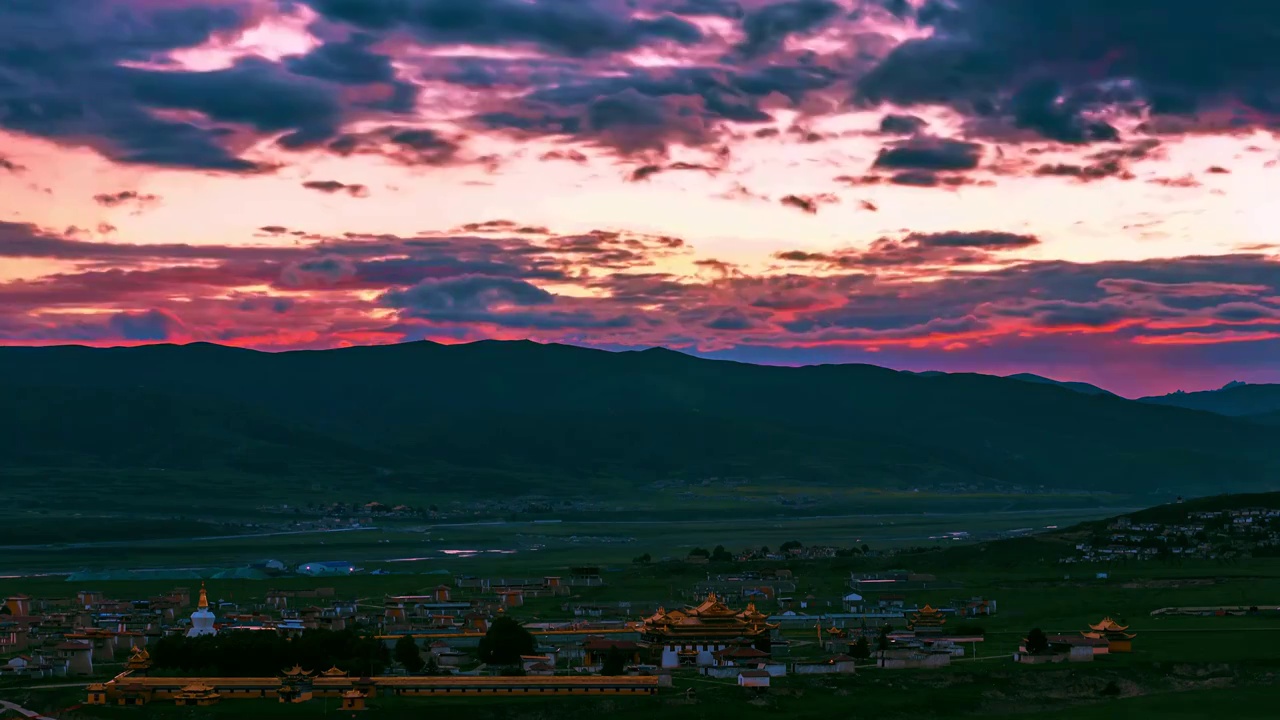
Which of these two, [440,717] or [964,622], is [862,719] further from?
[964,622]

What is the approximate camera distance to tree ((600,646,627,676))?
304 feet

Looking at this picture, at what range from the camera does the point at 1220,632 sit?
370ft

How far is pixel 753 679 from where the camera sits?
90.2 m

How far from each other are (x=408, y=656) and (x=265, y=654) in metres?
7.61

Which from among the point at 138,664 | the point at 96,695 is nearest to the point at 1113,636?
the point at 138,664

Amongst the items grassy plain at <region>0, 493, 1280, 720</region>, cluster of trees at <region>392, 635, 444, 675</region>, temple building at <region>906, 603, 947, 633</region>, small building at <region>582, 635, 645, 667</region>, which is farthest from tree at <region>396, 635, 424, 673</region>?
temple building at <region>906, 603, 947, 633</region>

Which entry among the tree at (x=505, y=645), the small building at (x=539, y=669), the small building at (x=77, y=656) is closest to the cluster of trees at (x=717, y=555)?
the tree at (x=505, y=645)

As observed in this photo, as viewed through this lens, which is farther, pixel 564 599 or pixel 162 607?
pixel 564 599

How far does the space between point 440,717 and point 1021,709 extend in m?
29.8

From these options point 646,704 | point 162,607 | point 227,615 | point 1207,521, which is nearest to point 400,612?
point 227,615

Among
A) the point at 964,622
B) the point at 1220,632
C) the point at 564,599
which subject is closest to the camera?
the point at 1220,632

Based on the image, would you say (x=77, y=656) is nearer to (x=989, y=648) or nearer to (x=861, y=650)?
(x=861, y=650)

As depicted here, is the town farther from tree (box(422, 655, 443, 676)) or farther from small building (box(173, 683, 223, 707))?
small building (box(173, 683, 223, 707))

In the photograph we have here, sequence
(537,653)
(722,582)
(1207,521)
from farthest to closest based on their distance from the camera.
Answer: (1207,521) → (722,582) → (537,653)
